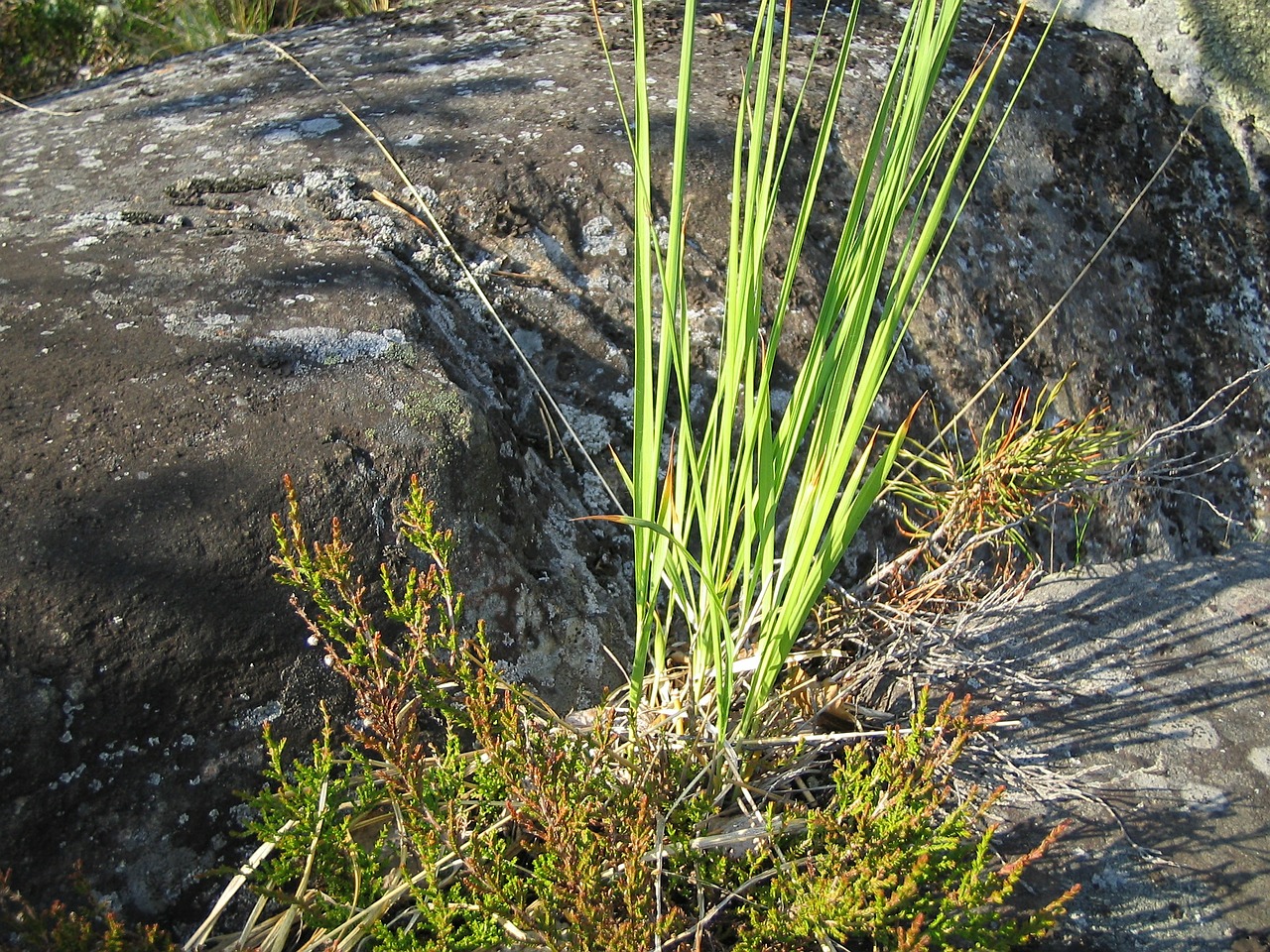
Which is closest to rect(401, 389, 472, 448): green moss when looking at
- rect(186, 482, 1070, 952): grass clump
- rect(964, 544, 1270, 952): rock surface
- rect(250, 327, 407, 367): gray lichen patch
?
rect(250, 327, 407, 367): gray lichen patch

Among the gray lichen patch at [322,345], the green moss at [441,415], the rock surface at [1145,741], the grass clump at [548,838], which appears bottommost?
the rock surface at [1145,741]

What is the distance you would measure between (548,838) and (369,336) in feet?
3.02

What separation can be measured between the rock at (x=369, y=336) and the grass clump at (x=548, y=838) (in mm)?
141

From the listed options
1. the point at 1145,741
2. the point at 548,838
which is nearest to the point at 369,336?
the point at 548,838

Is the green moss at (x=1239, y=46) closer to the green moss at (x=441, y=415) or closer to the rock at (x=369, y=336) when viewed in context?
the rock at (x=369, y=336)

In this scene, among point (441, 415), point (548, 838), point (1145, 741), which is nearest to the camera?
point (548, 838)

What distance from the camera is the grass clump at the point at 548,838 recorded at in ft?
4.10

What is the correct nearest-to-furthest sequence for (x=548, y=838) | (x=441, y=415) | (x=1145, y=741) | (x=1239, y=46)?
(x=548, y=838), (x=441, y=415), (x=1145, y=741), (x=1239, y=46)

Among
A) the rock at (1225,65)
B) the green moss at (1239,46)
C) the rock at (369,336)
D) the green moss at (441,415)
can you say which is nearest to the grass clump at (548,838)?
the rock at (369,336)

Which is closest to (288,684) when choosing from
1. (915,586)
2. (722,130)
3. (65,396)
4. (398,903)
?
(398,903)

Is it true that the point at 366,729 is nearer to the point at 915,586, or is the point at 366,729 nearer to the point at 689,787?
the point at 689,787

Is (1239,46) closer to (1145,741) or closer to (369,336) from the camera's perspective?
(1145,741)

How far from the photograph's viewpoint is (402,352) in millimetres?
1745

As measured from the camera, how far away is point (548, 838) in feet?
4.12
